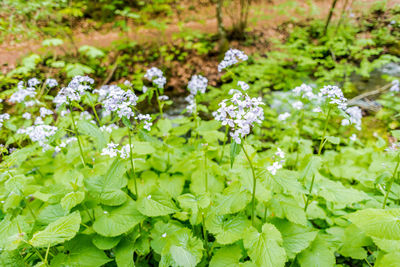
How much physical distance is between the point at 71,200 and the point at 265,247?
1.39 meters

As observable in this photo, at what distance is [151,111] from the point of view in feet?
20.7

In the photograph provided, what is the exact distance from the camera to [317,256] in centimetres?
181

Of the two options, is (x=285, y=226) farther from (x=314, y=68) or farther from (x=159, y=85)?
(x=314, y=68)

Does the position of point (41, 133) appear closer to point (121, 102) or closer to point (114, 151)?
point (114, 151)

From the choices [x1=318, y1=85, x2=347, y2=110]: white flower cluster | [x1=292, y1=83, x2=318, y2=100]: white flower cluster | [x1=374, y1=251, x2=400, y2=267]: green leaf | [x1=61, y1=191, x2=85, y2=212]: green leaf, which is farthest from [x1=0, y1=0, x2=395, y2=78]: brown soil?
[x1=374, y1=251, x2=400, y2=267]: green leaf

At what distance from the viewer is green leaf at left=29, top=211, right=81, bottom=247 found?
135 cm

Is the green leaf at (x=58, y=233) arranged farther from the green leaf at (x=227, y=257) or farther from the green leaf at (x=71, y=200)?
the green leaf at (x=227, y=257)

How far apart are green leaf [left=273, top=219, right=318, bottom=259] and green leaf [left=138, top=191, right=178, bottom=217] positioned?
0.92m

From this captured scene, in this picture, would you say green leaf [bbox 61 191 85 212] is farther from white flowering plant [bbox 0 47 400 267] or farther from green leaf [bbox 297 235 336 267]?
green leaf [bbox 297 235 336 267]

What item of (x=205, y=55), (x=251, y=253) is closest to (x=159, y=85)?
(x=251, y=253)

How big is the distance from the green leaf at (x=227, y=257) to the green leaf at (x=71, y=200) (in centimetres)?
108

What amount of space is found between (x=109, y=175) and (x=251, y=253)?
44.0 inches

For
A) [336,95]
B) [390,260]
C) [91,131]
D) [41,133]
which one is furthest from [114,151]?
[390,260]

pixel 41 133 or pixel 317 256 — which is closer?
pixel 317 256
